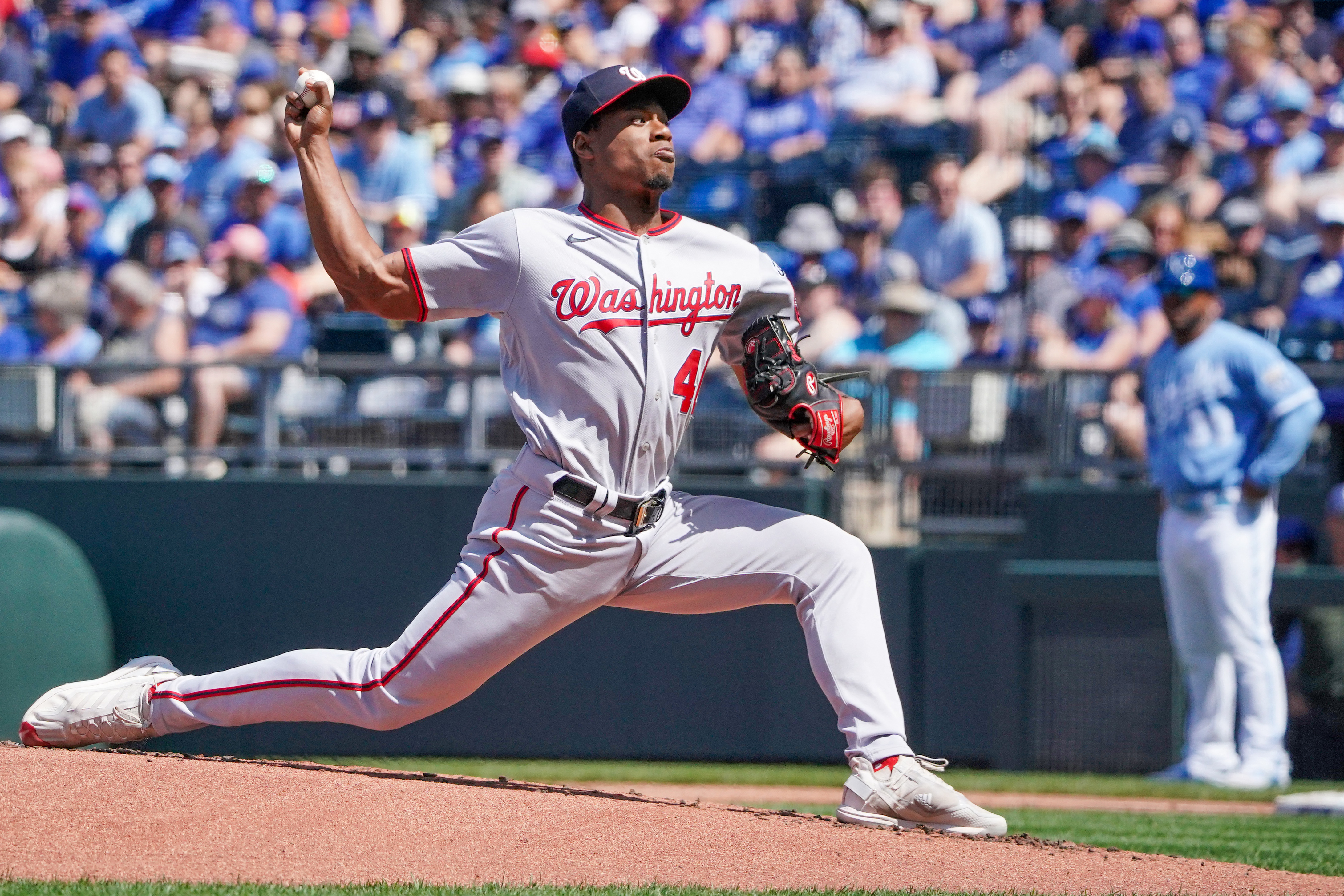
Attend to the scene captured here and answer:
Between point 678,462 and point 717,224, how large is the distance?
100 inches

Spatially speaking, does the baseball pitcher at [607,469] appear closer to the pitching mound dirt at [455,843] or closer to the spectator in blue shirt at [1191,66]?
the pitching mound dirt at [455,843]

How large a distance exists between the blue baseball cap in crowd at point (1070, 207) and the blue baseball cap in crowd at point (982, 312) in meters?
0.65

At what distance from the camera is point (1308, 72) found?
33.2 ft

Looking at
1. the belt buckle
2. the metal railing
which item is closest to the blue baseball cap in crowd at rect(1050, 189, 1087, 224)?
the metal railing

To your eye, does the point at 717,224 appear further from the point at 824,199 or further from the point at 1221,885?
the point at 1221,885

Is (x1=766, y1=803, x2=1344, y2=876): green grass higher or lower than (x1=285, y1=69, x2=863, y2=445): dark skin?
lower

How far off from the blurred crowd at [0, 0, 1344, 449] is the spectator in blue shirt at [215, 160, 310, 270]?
0.02 meters

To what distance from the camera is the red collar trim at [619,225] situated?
4281mm

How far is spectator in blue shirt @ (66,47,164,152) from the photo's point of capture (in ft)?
38.9

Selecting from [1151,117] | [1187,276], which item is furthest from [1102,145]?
[1187,276]

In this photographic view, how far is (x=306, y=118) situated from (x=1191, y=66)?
7.65 meters

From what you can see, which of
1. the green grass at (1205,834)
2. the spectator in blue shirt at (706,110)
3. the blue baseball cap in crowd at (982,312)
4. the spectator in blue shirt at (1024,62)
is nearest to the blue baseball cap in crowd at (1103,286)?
the blue baseball cap in crowd at (982,312)

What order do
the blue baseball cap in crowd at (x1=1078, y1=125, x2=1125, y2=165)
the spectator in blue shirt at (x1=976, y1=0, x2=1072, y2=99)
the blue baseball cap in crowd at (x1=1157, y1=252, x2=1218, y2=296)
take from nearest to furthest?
the blue baseball cap in crowd at (x1=1157, y1=252, x2=1218, y2=296) < the blue baseball cap in crowd at (x1=1078, y1=125, x2=1125, y2=165) < the spectator in blue shirt at (x1=976, y1=0, x2=1072, y2=99)

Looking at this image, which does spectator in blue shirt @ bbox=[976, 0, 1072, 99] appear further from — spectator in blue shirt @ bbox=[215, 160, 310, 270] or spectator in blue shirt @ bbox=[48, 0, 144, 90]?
spectator in blue shirt @ bbox=[48, 0, 144, 90]
